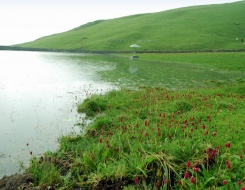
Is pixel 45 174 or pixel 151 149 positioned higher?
pixel 151 149

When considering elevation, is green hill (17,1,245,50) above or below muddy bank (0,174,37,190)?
above

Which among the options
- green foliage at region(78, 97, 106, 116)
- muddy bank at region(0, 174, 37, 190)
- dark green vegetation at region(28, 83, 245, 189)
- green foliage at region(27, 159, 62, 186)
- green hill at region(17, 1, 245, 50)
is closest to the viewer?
dark green vegetation at region(28, 83, 245, 189)

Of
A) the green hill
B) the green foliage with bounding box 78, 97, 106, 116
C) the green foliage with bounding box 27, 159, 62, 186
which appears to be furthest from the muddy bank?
the green hill

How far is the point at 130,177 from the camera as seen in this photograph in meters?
5.95

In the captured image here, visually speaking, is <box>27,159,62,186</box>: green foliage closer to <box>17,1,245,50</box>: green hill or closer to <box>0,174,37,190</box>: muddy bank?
<box>0,174,37,190</box>: muddy bank

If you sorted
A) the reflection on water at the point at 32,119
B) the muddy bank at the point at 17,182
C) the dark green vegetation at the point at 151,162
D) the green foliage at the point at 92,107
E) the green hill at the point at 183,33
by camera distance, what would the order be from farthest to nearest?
the green hill at the point at 183,33 → the green foliage at the point at 92,107 → the reflection on water at the point at 32,119 → the muddy bank at the point at 17,182 → the dark green vegetation at the point at 151,162

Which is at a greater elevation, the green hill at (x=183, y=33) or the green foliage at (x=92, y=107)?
the green hill at (x=183, y=33)

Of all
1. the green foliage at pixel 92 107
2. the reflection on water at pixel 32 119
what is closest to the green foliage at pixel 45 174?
the reflection on water at pixel 32 119

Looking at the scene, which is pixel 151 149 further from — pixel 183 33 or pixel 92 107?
pixel 183 33

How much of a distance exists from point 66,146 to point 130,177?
9.65 feet

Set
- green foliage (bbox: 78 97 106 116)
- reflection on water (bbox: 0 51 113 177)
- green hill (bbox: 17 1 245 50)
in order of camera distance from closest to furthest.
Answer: reflection on water (bbox: 0 51 113 177) → green foliage (bbox: 78 97 106 116) → green hill (bbox: 17 1 245 50)

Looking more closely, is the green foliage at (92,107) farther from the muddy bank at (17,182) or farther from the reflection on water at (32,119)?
the muddy bank at (17,182)

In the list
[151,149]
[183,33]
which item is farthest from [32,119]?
[183,33]

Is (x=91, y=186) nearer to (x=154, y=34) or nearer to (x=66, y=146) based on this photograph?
(x=66, y=146)
